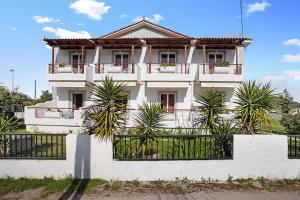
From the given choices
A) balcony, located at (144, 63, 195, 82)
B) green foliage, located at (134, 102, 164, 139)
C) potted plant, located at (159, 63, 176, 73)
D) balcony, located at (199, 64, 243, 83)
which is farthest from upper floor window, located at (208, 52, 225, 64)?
green foliage, located at (134, 102, 164, 139)

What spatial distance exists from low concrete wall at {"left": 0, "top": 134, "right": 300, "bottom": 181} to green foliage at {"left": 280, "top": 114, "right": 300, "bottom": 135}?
33.3 feet

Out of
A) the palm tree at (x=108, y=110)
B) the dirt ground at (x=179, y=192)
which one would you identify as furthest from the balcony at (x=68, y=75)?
Result: the dirt ground at (x=179, y=192)

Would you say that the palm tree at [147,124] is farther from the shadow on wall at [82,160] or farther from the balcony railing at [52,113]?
the balcony railing at [52,113]

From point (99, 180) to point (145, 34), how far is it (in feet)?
57.8

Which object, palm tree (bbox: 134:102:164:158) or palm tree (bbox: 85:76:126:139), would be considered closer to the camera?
palm tree (bbox: 85:76:126:139)

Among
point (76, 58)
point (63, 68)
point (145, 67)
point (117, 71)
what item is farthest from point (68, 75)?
point (145, 67)

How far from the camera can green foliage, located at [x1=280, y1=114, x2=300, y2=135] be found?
56.1 feet

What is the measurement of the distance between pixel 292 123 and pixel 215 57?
8.25 metres

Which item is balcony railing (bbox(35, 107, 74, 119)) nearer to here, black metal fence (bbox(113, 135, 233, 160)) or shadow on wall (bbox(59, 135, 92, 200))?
black metal fence (bbox(113, 135, 233, 160))

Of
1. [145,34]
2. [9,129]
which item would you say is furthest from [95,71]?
[9,129]

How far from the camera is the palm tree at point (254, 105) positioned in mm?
8984

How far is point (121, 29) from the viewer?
2298cm

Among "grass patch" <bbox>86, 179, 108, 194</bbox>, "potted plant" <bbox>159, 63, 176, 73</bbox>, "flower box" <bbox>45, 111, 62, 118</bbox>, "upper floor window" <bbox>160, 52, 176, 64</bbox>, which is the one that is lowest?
"grass patch" <bbox>86, 179, 108, 194</bbox>

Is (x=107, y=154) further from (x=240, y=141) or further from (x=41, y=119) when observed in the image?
(x=41, y=119)
